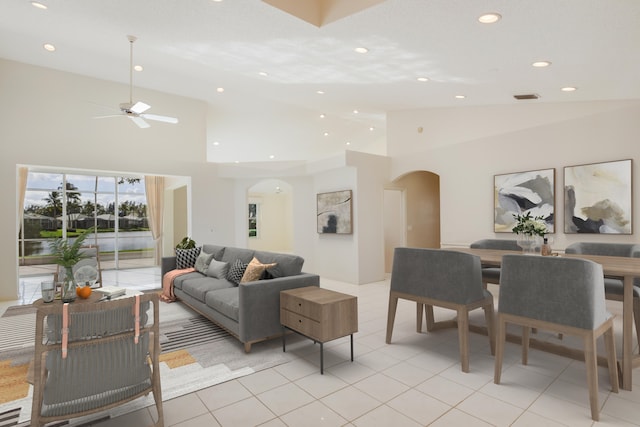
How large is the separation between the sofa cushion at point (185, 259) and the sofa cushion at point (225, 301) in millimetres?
1815

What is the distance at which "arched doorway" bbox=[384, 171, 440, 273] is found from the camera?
7477 mm

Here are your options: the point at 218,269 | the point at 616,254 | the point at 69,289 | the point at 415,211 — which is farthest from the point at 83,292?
the point at 415,211

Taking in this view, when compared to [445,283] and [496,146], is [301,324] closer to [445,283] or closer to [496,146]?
[445,283]

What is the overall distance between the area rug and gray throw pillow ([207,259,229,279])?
0.61 metres

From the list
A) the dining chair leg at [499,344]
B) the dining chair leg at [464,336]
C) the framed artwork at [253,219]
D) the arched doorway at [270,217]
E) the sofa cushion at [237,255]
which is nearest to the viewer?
the dining chair leg at [499,344]

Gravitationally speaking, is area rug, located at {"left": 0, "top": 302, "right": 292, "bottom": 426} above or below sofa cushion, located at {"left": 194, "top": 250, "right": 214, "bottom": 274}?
below

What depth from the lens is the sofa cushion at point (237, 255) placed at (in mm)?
4604

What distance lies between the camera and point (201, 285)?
4352mm

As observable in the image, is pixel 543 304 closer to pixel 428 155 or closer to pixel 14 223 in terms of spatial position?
pixel 428 155

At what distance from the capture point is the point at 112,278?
25.7 ft

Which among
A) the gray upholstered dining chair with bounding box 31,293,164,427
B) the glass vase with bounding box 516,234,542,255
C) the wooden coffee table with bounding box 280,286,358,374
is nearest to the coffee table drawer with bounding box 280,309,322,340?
the wooden coffee table with bounding box 280,286,358,374

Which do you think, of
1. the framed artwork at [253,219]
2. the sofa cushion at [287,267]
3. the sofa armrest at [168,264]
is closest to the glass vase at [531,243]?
the sofa cushion at [287,267]

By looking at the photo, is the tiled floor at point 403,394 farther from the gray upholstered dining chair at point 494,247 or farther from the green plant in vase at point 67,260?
the green plant in vase at point 67,260

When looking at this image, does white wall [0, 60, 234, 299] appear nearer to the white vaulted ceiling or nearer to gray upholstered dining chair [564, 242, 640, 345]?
the white vaulted ceiling
